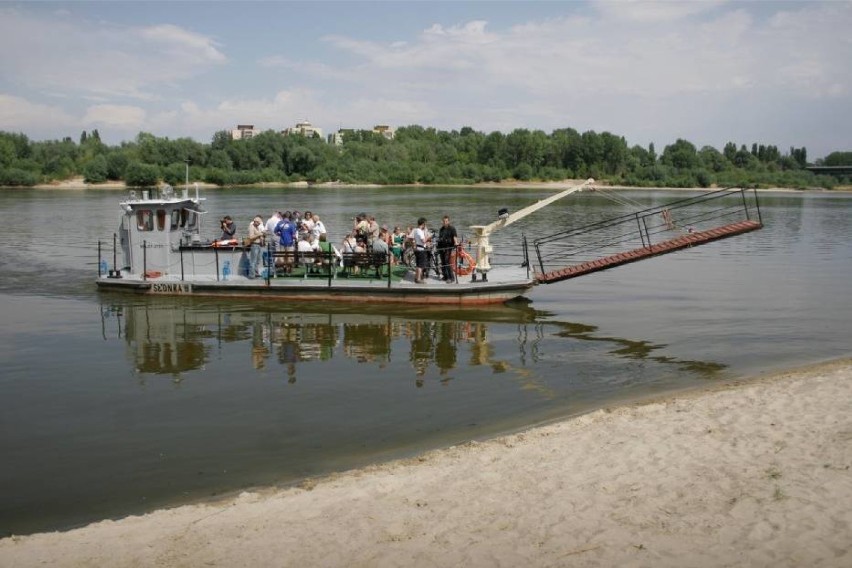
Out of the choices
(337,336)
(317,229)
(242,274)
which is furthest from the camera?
(242,274)

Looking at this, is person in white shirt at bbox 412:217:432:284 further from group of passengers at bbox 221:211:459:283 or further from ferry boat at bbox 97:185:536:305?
ferry boat at bbox 97:185:536:305

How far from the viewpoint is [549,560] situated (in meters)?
6.41

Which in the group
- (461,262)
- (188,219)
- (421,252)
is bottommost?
(461,262)

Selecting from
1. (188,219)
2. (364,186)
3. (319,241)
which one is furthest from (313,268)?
(364,186)

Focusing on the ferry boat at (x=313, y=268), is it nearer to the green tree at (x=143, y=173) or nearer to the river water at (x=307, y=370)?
the river water at (x=307, y=370)

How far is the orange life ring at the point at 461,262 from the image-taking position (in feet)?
66.2

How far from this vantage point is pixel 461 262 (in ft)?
69.0

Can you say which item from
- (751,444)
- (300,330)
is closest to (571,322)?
(300,330)

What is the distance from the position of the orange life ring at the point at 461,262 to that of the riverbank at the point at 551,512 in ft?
34.8

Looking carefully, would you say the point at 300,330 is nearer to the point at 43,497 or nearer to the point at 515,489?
the point at 43,497

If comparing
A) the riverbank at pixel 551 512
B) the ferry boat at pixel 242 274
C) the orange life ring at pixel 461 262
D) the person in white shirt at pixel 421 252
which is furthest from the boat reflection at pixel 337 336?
the riverbank at pixel 551 512

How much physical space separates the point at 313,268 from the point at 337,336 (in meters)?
4.37

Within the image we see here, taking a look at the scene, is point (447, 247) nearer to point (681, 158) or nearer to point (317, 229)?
point (317, 229)

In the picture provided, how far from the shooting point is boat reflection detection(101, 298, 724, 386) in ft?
48.6
